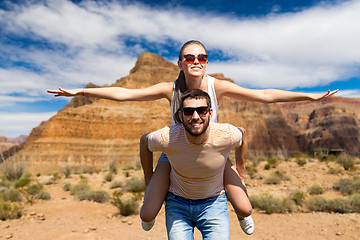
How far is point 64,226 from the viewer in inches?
306

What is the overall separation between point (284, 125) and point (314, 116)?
32488mm

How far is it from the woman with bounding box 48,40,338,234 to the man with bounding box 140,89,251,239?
91 millimetres

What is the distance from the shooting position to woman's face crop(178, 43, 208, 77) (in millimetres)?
2662

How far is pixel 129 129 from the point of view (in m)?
44.4

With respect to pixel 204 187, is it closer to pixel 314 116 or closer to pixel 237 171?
pixel 237 171

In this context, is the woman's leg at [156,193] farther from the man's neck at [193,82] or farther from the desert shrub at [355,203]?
the desert shrub at [355,203]

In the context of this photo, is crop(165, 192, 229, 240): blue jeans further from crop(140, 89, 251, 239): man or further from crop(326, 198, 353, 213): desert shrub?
crop(326, 198, 353, 213): desert shrub

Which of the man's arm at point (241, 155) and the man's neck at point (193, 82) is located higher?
the man's neck at point (193, 82)

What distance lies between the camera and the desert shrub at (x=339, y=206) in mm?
8664

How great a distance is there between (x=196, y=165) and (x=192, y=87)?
2.74ft

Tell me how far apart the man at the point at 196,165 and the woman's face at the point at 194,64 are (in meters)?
0.37

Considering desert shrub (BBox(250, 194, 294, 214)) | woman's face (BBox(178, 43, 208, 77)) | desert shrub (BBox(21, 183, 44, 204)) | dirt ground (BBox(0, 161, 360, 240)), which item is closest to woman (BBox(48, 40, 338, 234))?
woman's face (BBox(178, 43, 208, 77))

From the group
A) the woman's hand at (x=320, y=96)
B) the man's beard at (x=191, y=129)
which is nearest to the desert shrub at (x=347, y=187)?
the woman's hand at (x=320, y=96)

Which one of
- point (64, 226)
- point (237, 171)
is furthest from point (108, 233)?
point (237, 171)
